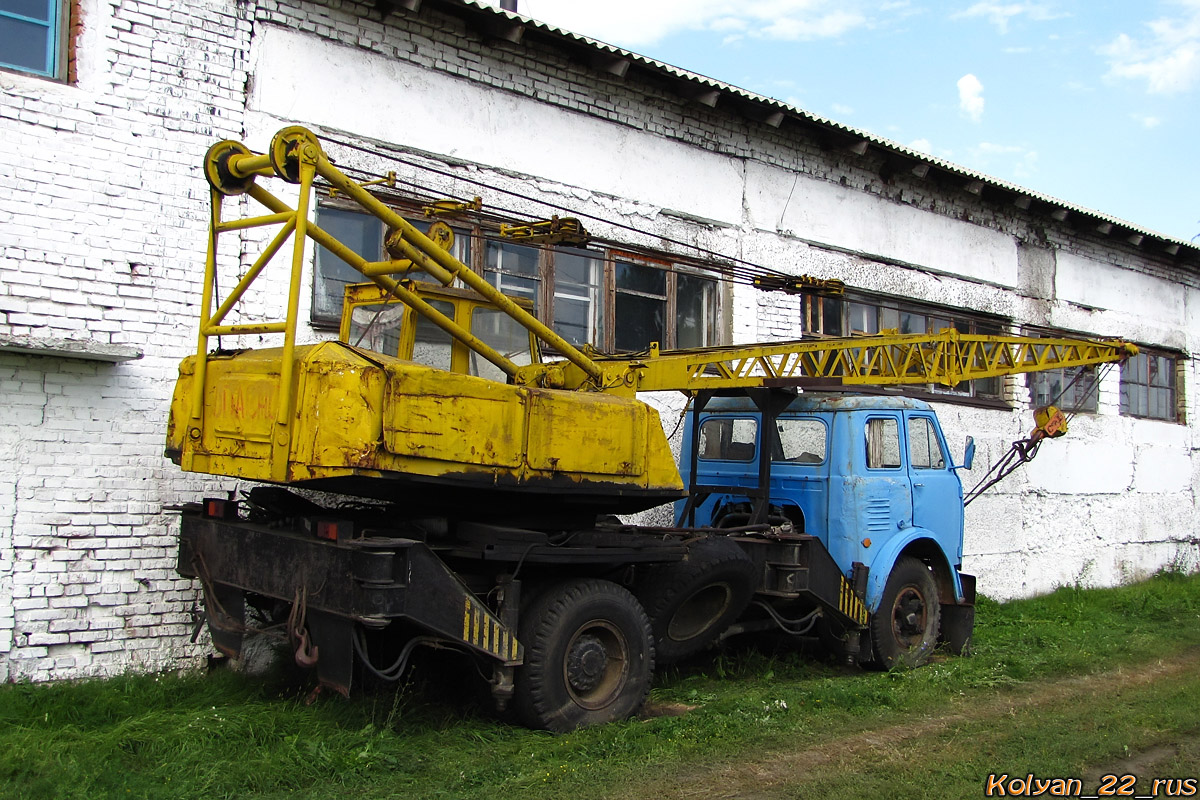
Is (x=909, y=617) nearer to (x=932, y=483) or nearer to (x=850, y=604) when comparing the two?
(x=850, y=604)

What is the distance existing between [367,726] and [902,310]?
9.23 m

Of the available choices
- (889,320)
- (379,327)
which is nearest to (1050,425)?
(889,320)

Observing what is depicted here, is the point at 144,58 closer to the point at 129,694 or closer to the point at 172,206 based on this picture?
the point at 172,206

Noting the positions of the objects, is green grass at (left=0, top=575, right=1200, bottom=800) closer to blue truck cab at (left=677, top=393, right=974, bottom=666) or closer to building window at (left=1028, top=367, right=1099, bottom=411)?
blue truck cab at (left=677, top=393, right=974, bottom=666)

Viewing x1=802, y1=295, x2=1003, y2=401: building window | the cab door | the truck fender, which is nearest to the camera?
the truck fender

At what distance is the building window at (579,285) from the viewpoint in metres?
8.11

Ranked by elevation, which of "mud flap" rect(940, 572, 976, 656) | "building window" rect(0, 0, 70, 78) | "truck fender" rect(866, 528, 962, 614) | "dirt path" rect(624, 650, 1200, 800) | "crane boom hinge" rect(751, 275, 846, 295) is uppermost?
"building window" rect(0, 0, 70, 78)

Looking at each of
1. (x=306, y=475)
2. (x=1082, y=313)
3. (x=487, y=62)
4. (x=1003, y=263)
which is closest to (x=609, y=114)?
(x=487, y=62)

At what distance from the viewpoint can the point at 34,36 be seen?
6809mm

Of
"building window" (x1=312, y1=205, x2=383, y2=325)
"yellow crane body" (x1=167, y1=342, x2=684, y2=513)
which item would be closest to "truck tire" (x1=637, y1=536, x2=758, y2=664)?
"yellow crane body" (x1=167, y1=342, x2=684, y2=513)

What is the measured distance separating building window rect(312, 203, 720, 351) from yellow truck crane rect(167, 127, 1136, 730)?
1591 millimetres

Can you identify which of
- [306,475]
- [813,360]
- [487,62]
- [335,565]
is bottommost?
[335,565]

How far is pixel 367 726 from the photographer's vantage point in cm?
541

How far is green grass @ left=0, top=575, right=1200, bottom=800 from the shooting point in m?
4.80
